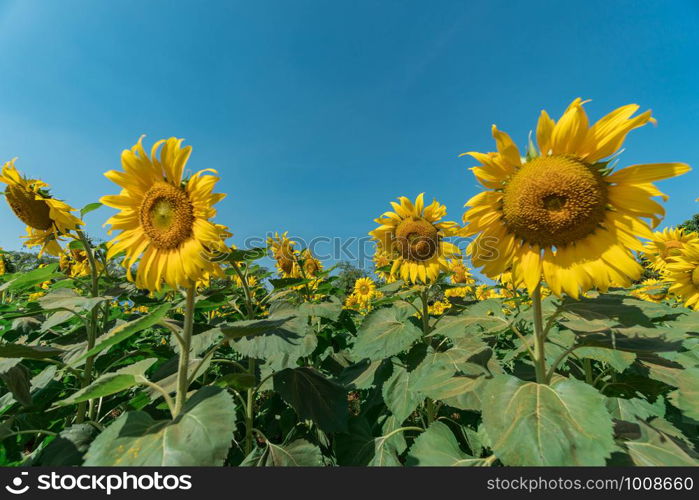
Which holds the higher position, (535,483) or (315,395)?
(315,395)

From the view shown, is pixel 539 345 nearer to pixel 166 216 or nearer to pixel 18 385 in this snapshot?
pixel 166 216

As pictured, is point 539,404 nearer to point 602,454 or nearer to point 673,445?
point 602,454

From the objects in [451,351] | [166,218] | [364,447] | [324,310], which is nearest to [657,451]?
[451,351]

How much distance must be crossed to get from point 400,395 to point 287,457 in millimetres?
1097

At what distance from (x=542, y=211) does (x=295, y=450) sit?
211cm

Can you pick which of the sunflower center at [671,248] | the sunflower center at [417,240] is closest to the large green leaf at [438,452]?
the sunflower center at [417,240]

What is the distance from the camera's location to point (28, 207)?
10.2ft

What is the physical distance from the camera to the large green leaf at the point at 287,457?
2109 millimetres

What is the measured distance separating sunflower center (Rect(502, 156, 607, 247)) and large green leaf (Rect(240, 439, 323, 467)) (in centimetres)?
189

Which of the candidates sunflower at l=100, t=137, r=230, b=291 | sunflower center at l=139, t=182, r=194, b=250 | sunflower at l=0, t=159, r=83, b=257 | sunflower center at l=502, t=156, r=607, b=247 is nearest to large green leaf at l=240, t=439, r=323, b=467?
sunflower at l=100, t=137, r=230, b=291

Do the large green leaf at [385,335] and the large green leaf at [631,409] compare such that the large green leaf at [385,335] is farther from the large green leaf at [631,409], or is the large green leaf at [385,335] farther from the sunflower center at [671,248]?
the sunflower center at [671,248]

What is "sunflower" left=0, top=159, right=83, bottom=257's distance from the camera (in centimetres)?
301

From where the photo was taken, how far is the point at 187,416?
1.58 metres

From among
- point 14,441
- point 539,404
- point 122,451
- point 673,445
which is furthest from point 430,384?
point 14,441
